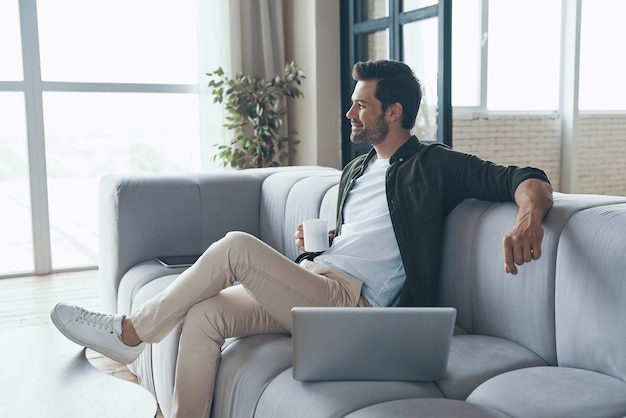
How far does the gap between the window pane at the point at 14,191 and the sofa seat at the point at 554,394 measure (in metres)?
3.97

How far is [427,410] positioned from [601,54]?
23.0 feet

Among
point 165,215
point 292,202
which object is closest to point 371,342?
point 292,202

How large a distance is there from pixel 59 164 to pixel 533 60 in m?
4.85

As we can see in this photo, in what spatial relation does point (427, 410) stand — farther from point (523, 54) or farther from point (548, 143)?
point (548, 143)

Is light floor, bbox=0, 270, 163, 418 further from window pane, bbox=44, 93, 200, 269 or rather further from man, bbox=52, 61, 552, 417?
man, bbox=52, 61, 552, 417

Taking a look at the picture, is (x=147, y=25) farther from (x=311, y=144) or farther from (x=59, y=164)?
(x=311, y=144)

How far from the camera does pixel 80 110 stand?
4.79 meters

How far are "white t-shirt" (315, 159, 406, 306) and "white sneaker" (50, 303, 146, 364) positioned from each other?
63cm

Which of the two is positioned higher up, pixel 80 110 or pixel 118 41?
pixel 118 41

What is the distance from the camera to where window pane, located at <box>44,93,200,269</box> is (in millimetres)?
4777

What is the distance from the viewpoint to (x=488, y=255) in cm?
190

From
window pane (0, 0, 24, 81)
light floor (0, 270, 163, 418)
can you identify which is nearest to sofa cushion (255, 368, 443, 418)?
light floor (0, 270, 163, 418)

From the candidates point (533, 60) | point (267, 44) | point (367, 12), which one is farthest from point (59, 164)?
point (533, 60)

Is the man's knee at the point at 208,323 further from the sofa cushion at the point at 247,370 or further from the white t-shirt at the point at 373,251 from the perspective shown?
the white t-shirt at the point at 373,251
